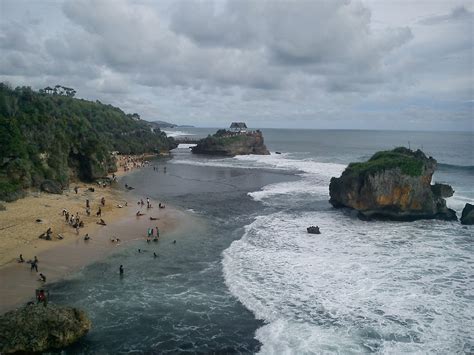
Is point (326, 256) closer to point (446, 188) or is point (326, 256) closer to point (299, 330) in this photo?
point (299, 330)

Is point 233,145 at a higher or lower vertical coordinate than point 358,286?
higher

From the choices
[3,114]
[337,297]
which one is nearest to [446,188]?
[337,297]

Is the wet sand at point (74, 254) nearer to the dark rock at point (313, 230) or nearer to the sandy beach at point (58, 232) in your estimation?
the sandy beach at point (58, 232)

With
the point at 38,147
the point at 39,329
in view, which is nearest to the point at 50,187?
the point at 38,147

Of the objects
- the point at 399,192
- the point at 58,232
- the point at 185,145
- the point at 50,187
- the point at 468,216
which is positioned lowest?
the point at 58,232

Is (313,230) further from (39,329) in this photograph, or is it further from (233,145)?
(233,145)

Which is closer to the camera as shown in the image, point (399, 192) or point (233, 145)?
point (399, 192)

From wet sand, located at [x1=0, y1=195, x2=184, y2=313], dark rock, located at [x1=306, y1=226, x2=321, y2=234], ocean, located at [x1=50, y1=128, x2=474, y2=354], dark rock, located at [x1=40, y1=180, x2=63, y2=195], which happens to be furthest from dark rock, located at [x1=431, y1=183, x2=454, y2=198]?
dark rock, located at [x1=40, y1=180, x2=63, y2=195]

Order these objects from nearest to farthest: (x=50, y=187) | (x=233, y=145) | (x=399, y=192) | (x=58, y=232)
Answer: (x=58, y=232)
(x=399, y=192)
(x=50, y=187)
(x=233, y=145)
